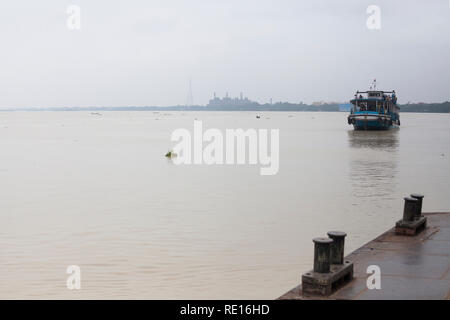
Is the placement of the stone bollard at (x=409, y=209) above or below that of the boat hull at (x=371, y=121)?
below

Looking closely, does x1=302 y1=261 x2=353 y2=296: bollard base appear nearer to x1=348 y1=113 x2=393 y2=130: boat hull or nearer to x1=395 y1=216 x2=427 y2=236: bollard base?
x1=395 y1=216 x2=427 y2=236: bollard base

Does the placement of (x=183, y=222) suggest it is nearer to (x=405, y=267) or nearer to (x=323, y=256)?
(x=405, y=267)

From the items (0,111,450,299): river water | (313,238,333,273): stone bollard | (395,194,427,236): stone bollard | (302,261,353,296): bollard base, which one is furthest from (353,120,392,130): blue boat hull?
(313,238,333,273): stone bollard

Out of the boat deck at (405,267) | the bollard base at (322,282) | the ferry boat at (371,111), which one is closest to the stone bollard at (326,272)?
A: the bollard base at (322,282)

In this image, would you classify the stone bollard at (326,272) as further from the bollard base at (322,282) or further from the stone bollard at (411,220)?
the stone bollard at (411,220)

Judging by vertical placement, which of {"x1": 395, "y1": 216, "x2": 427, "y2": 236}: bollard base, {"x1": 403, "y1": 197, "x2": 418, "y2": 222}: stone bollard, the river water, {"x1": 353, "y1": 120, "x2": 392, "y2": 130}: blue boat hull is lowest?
the river water

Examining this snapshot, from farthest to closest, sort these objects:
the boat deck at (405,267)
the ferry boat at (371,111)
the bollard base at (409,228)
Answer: the ferry boat at (371,111), the bollard base at (409,228), the boat deck at (405,267)

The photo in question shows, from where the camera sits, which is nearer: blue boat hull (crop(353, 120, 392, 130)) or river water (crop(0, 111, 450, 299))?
river water (crop(0, 111, 450, 299))

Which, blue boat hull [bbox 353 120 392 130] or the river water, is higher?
blue boat hull [bbox 353 120 392 130]

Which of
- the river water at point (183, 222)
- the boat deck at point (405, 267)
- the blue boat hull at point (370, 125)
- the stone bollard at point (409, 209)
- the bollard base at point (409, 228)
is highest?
the blue boat hull at point (370, 125)

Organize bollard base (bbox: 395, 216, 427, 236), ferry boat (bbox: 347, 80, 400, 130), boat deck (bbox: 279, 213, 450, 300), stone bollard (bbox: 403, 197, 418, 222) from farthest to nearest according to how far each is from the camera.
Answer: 1. ferry boat (bbox: 347, 80, 400, 130)
2. stone bollard (bbox: 403, 197, 418, 222)
3. bollard base (bbox: 395, 216, 427, 236)
4. boat deck (bbox: 279, 213, 450, 300)

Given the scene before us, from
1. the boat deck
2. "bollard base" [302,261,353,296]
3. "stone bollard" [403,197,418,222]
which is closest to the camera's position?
"bollard base" [302,261,353,296]

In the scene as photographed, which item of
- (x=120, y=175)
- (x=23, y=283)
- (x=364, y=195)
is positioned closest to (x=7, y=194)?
(x=120, y=175)

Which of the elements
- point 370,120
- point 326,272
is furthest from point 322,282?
point 370,120
